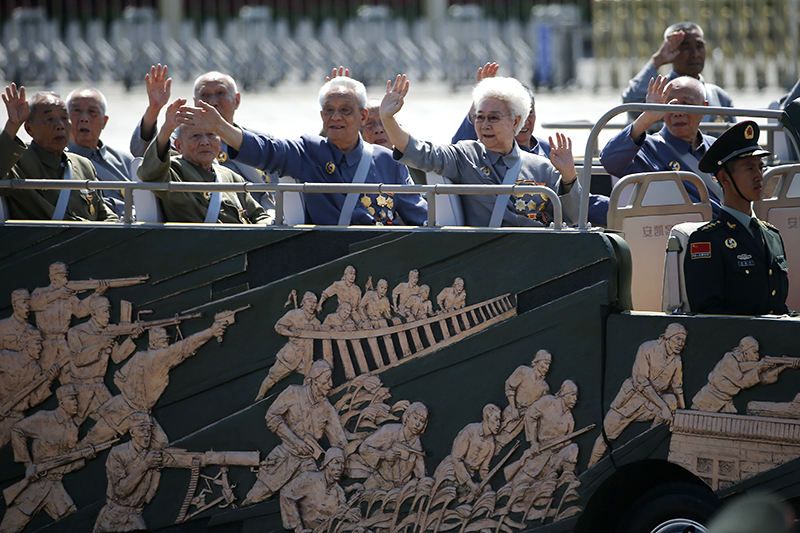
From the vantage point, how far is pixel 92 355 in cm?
508

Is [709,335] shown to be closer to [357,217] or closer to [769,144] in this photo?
[357,217]

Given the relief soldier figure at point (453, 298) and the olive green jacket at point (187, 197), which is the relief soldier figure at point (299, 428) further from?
the olive green jacket at point (187, 197)

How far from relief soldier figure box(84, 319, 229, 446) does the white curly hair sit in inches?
69.0

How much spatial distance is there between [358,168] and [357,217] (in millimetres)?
320

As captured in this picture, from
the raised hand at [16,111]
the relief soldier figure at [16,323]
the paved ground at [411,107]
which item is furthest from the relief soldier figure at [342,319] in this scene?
→ the paved ground at [411,107]

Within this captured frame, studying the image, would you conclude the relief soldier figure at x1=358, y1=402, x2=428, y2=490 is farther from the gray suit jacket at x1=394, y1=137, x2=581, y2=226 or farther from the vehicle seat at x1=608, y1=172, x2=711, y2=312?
the vehicle seat at x1=608, y1=172, x2=711, y2=312

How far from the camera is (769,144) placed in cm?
676

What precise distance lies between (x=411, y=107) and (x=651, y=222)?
15.2 meters

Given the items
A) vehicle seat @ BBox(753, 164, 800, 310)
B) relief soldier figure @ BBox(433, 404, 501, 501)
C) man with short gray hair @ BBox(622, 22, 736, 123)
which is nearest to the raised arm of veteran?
relief soldier figure @ BBox(433, 404, 501, 501)

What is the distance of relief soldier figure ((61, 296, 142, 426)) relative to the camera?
5.05m

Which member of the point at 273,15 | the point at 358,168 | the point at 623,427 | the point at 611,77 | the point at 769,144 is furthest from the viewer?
the point at 273,15

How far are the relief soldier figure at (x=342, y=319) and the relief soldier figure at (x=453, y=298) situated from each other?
1.41 ft

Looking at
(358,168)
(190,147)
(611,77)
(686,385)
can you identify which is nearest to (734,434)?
(686,385)

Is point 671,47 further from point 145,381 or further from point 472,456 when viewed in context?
point 145,381
